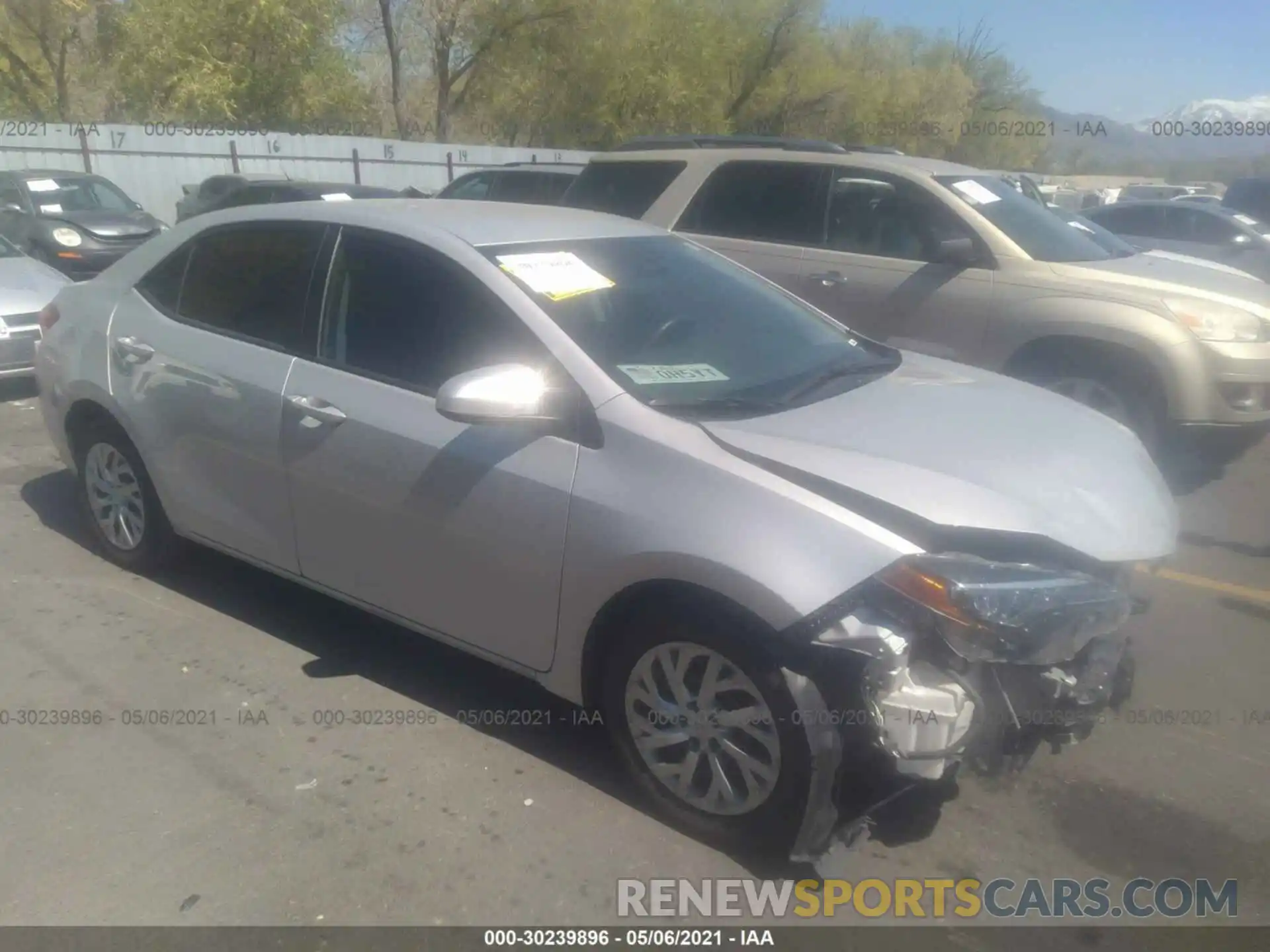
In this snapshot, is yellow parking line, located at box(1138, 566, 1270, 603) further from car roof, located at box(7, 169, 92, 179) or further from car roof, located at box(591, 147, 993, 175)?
car roof, located at box(7, 169, 92, 179)

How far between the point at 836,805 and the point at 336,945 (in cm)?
134

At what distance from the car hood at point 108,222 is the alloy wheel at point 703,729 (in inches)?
512

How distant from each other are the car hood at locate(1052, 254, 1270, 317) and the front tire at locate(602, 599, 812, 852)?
4.30 m

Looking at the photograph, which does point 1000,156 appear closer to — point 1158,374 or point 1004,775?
point 1158,374

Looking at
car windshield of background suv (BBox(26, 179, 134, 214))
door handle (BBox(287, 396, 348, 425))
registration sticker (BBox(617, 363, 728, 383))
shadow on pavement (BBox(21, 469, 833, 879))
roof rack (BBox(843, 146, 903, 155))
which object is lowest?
shadow on pavement (BBox(21, 469, 833, 879))

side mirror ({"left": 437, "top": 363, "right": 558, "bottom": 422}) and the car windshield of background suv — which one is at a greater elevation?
side mirror ({"left": 437, "top": 363, "right": 558, "bottom": 422})

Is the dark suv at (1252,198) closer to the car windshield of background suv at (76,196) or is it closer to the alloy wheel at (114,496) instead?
the car windshield of background suv at (76,196)

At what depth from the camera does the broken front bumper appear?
279 centimetres

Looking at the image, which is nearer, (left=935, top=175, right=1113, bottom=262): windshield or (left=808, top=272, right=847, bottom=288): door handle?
(left=935, top=175, right=1113, bottom=262): windshield

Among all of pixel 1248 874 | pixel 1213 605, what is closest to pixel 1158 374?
pixel 1213 605

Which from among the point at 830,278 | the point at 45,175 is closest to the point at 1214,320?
the point at 830,278

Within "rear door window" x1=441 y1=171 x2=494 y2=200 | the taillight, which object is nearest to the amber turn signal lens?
the taillight

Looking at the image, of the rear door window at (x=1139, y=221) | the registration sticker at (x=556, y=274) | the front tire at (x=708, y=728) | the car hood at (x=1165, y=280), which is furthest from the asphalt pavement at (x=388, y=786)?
the rear door window at (x=1139, y=221)

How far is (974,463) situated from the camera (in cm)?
310
